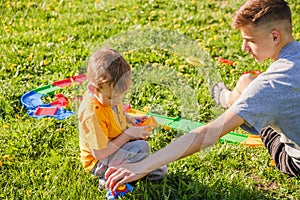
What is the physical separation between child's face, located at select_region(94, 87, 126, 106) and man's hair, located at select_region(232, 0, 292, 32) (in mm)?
760

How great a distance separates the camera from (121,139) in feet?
9.15

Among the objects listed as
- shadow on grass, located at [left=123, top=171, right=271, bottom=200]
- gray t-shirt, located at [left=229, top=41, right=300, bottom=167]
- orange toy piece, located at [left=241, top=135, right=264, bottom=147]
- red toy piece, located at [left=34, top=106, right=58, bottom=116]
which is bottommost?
shadow on grass, located at [left=123, top=171, right=271, bottom=200]

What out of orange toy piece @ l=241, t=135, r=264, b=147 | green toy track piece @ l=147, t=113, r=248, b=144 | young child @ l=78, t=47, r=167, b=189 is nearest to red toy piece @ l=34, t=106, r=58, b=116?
green toy track piece @ l=147, t=113, r=248, b=144

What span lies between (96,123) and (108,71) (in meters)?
0.30

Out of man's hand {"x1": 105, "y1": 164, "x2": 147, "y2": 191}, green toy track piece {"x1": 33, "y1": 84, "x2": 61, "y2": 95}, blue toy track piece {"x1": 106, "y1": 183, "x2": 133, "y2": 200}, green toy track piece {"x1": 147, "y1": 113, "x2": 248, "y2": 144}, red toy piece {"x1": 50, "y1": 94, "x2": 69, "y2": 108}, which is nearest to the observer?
man's hand {"x1": 105, "y1": 164, "x2": 147, "y2": 191}

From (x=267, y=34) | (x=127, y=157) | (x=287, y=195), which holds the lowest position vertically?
(x=287, y=195)

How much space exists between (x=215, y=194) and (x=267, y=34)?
3.13 ft

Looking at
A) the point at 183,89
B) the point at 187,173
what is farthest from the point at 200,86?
the point at 187,173

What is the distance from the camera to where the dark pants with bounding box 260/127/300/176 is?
290 cm

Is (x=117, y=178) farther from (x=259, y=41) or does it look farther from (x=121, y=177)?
(x=259, y=41)

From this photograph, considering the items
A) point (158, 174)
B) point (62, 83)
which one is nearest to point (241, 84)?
point (158, 174)

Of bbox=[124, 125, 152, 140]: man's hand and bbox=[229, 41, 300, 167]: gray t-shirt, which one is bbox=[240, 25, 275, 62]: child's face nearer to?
bbox=[229, 41, 300, 167]: gray t-shirt

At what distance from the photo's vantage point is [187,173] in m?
3.05

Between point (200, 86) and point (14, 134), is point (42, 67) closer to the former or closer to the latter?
point (14, 134)
